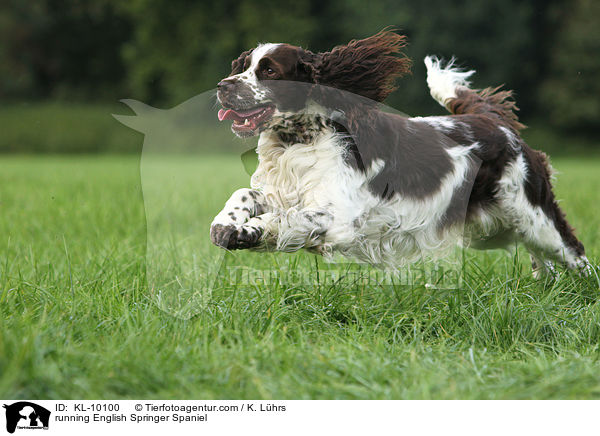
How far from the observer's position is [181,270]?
12.0ft

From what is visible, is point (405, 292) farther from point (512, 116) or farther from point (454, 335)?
point (512, 116)

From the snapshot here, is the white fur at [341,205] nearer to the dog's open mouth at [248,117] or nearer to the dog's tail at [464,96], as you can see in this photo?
the dog's open mouth at [248,117]

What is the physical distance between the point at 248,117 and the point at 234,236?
61 centimetres

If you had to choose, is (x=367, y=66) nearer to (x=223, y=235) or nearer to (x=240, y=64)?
(x=240, y=64)

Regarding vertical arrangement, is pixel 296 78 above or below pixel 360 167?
above

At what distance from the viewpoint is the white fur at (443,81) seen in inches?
161

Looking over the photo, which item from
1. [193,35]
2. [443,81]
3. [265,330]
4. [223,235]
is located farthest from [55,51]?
[265,330]

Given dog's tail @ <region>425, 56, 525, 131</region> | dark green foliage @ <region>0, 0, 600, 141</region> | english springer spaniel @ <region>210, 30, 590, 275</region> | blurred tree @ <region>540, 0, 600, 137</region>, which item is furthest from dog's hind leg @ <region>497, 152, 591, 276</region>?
blurred tree @ <region>540, 0, 600, 137</region>

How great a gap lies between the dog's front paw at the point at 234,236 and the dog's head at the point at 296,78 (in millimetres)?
494

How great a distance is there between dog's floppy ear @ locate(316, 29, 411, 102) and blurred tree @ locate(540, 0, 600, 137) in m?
18.4

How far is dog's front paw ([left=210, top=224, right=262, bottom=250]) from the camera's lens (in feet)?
9.08

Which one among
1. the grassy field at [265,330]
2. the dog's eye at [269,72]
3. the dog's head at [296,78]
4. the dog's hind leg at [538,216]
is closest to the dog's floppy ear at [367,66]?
the dog's head at [296,78]
